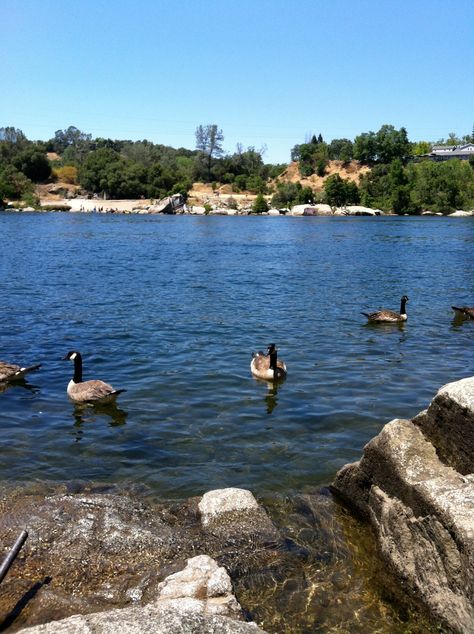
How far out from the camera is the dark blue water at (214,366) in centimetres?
989

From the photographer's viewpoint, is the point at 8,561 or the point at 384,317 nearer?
the point at 8,561

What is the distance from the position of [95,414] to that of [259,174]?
6748 inches

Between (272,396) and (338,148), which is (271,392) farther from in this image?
(338,148)

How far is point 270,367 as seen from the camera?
14.1m

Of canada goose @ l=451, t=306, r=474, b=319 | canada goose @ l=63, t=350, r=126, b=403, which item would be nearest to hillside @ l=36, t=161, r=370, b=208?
canada goose @ l=451, t=306, r=474, b=319

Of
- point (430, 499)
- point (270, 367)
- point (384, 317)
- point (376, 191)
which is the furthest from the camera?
point (376, 191)

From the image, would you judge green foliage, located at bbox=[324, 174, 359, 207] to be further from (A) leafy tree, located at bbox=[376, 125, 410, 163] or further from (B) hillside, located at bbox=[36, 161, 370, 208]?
(A) leafy tree, located at bbox=[376, 125, 410, 163]

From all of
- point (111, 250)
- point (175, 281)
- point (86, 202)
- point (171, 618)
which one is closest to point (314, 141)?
point (86, 202)

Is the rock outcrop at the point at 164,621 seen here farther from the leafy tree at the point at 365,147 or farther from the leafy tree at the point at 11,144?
the leafy tree at the point at 365,147

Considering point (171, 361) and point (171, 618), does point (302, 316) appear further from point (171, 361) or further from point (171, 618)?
point (171, 618)

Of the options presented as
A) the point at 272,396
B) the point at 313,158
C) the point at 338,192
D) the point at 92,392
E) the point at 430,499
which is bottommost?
the point at 272,396

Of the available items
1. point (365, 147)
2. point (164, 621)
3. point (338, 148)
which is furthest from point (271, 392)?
point (338, 148)

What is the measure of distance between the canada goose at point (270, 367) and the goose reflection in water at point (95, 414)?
365 centimetres

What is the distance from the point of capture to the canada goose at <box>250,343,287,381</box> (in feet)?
45.8
